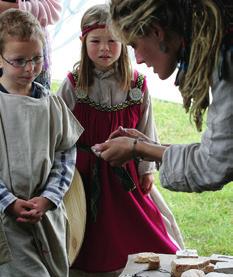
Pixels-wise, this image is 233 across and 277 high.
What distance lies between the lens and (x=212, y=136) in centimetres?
171

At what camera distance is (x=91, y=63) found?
312cm

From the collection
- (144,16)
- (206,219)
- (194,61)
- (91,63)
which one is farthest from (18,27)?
(206,219)

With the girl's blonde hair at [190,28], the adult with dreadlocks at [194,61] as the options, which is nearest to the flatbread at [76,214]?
the adult with dreadlocks at [194,61]

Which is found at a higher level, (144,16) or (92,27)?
(144,16)

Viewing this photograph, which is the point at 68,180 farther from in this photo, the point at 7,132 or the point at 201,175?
the point at 201,175

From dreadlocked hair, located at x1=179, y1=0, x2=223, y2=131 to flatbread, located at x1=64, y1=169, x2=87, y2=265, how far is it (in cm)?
123

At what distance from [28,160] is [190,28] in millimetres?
987

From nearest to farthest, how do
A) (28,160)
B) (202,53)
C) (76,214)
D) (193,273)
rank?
1. (202,53)
2. (193,273)
3. (28,160)
4. (76,214)

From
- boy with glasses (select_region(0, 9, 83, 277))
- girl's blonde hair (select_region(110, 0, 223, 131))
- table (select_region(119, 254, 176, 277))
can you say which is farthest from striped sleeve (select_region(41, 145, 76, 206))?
girl's blonde hair (select_region(110, 0, 223, 131))

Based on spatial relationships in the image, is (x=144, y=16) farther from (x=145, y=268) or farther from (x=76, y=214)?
(x=76, y=214)

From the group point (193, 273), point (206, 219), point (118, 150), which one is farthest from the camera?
point (206, 219)

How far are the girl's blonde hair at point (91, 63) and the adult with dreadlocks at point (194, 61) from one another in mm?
1160

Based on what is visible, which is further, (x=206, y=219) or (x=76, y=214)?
(x=206, y=219)

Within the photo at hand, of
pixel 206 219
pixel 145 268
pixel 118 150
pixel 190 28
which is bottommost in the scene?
pixel 206 219
